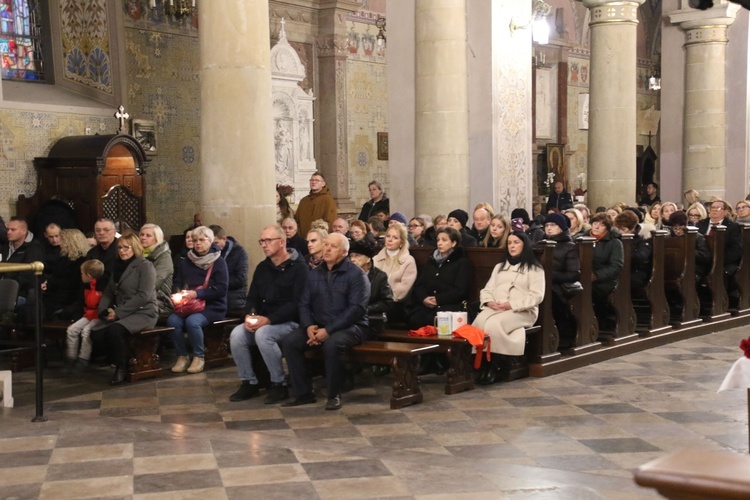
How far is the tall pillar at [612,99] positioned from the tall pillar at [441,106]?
405cm

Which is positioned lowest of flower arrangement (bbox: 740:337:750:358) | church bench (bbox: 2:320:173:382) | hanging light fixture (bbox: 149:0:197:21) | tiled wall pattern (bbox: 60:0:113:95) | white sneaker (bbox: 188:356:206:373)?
white sneaker (bbox: 188:356:206:373)

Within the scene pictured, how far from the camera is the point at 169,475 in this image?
5.63 m

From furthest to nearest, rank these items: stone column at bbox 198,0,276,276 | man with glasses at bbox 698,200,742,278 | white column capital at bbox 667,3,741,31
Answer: white column capital at bbox 667,3,741,31 < man with glasses at bbox 698,200,742,278 < stone column at bbox 198,0,276,276

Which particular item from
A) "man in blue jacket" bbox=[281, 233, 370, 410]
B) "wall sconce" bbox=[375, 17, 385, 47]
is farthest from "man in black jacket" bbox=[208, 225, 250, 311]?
"wall sconce" bbox=[375, 17, 385, 47]

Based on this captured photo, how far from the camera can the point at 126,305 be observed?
8.54 metres

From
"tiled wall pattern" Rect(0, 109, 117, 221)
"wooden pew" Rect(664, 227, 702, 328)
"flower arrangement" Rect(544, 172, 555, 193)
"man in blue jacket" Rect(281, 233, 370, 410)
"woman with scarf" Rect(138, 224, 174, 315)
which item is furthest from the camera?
"flower arrangement" Rect(544, 172, 555, 193)

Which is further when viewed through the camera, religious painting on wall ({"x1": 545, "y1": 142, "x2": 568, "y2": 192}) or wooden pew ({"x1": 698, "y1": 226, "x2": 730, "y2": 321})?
religious painting on wall ({"x1": 545, "y1": 142, "x2": 568, "y2": 192})

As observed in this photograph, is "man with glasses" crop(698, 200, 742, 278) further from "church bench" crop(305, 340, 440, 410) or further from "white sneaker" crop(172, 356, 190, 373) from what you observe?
"white sneaker" crop(172, 356, 190, 373)

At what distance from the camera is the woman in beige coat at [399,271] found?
8.87m

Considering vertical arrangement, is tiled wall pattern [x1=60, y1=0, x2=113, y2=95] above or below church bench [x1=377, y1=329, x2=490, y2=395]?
above

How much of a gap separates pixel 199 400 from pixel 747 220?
766 cm

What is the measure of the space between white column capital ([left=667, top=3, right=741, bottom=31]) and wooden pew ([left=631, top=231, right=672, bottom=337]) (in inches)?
322

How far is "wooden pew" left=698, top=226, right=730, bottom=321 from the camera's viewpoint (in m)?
11.4

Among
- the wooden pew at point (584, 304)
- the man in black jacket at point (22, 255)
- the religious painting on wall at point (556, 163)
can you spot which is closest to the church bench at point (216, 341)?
the man in black jacket at point (22, 255)
